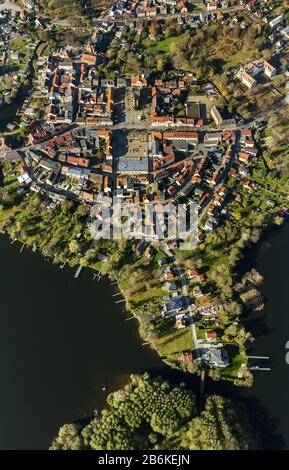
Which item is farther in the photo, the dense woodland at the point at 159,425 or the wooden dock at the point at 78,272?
the wooden dock at the point at 78,272

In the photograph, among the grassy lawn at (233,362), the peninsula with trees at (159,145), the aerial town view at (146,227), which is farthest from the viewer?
the peninsula with trees at (159,145)

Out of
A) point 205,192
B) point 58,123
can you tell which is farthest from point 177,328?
point 58,123

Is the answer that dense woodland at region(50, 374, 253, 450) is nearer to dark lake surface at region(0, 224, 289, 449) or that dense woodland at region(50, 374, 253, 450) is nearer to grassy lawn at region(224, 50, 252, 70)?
dark lake surface at region(0, 224, 289, 449)

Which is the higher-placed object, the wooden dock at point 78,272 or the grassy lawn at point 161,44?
the grassy lawn at point 161,44

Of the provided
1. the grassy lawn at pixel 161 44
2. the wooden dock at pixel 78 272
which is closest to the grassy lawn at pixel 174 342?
the wooden dock at pixel 78 272

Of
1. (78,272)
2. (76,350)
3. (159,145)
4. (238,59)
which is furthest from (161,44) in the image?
(76,350)

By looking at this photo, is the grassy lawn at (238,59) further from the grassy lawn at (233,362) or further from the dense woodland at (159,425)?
the dense woodland at (159,425)

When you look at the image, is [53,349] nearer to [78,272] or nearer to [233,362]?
[78,272]
